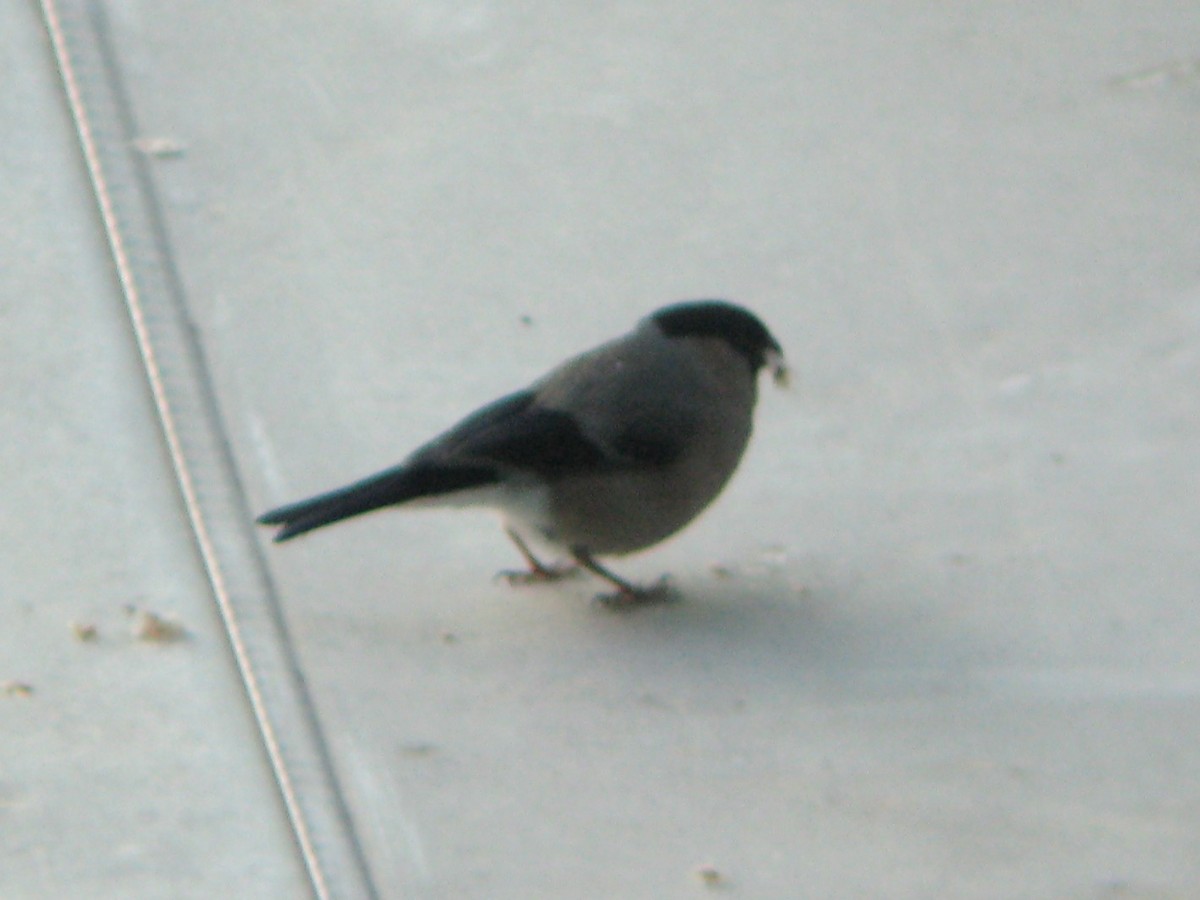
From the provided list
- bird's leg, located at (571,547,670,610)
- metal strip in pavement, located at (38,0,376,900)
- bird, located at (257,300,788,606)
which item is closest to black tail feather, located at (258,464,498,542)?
bird, located at (257,300,788,606)

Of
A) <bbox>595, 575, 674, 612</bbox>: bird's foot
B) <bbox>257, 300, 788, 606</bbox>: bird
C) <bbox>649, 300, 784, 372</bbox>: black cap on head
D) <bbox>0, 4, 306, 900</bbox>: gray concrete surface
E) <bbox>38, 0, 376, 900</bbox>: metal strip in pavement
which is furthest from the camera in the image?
<bbox>649, 300, 784, 372</bbox>: black cap on head

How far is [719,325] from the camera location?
142 inches

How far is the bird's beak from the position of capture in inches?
145

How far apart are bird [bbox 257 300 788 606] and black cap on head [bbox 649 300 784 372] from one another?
0.05 metres

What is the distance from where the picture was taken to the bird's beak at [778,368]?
145 inches

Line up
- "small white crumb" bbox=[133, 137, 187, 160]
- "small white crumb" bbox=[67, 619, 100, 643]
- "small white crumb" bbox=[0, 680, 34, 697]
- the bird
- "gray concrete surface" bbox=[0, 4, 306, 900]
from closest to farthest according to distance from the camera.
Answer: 1. "gray concrete surface" bbox=[0, 4, 306, 900]
2. "small white crumb" bbox=[0, 680, 34, 697]
3. "small white crumb" bbox=[67, 619, 100, 643]
4. the bird
5. "small white crumb" bbox=[133, 137, 187, 160]

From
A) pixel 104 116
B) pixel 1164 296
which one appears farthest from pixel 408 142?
pixel 1164 296

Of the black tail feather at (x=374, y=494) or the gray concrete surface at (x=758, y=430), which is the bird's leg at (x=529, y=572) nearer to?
the gray concrete surface at (x=758, y=430)

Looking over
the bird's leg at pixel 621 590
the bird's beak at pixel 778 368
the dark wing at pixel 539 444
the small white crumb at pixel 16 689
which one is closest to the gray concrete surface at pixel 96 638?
the small white crumb at pixel 16 689

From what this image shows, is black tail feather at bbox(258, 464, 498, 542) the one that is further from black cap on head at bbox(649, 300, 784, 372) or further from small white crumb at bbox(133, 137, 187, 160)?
small white crumb at bbox(133, 137, 187, 160)

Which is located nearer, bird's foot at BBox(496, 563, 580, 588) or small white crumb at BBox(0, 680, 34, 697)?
small white crumb at BBox(0, 680, 34, 697)

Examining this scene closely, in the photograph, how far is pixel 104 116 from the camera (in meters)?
4.79

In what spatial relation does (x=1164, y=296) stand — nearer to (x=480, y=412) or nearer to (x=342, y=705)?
(x=480, y=412)

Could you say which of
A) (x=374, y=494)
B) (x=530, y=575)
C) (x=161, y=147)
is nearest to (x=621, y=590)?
(x=530, y=575)
